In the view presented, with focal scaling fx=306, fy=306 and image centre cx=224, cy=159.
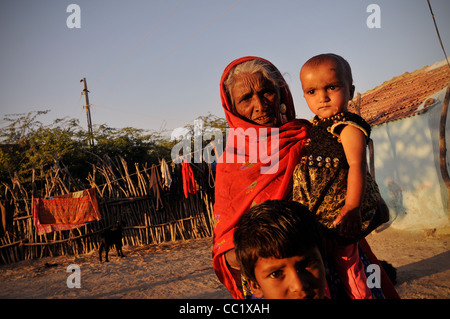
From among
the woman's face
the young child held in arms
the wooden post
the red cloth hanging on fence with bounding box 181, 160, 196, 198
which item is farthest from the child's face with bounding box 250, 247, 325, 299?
the red cloth hanging on fence with bounding box 181, 160, 196, 198

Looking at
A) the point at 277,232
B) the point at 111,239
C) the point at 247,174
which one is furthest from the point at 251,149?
the point at 111,239

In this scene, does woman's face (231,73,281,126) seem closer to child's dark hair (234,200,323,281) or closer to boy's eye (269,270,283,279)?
child's dark hair (234,200,323,281)

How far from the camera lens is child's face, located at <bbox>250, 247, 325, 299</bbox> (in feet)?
3.81

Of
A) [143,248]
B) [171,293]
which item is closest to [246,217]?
[171,293]

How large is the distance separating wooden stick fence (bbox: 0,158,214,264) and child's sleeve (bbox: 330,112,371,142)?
8717 mm

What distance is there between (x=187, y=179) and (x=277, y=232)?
8.55 meters

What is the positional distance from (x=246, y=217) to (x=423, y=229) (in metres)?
8.34

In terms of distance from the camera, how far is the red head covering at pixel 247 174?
160cm

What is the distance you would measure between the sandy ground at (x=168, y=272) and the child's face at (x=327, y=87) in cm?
435

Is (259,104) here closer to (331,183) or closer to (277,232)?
(331,183)

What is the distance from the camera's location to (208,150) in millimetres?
10406

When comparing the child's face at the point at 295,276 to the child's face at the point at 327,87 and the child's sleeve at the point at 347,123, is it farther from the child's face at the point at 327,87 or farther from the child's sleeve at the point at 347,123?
the child's face at the point at 327,87
